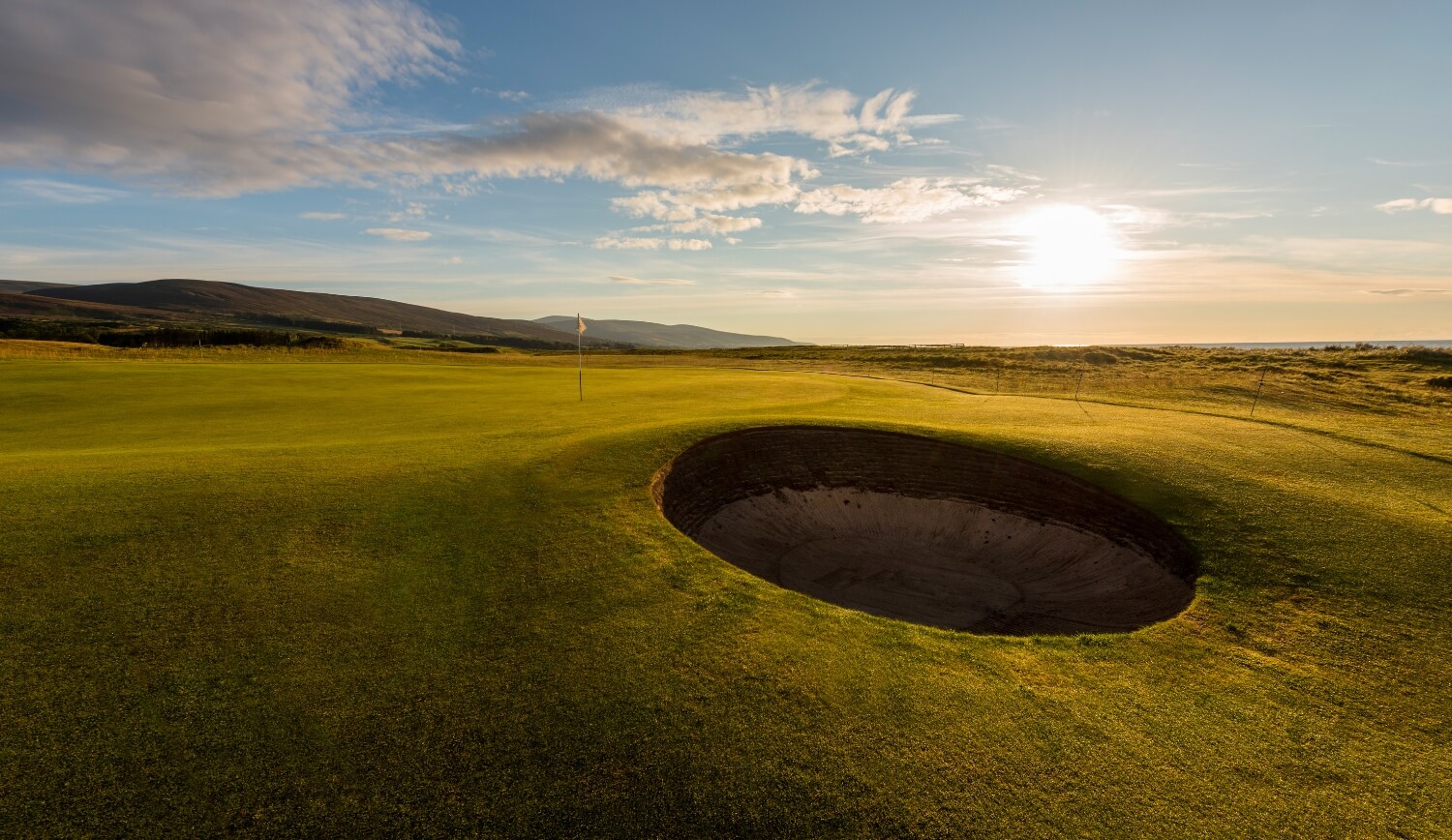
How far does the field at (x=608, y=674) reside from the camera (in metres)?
5.47

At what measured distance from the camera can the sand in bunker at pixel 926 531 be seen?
13.8 metres

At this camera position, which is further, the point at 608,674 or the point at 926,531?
the point at 926,531

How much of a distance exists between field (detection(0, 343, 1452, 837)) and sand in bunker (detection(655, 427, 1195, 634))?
150 cm

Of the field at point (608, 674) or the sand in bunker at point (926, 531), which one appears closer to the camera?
the field at point (608, 674)

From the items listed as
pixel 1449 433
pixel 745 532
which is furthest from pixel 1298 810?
pixel 1449 433

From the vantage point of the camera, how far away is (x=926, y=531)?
699 inches

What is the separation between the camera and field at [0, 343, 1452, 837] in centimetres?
547

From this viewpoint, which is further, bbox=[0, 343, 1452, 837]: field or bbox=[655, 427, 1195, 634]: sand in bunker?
bbox=[655, 427, 1195, 634]: sand in bunker

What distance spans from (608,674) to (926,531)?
13235mm

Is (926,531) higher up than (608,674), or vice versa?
(608,674)

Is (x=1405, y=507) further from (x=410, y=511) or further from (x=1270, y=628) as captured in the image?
(x=410, y=511)

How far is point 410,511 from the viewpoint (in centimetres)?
1135

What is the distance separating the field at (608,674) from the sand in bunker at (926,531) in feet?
4.93

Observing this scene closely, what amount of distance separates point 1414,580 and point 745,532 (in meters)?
14.0
